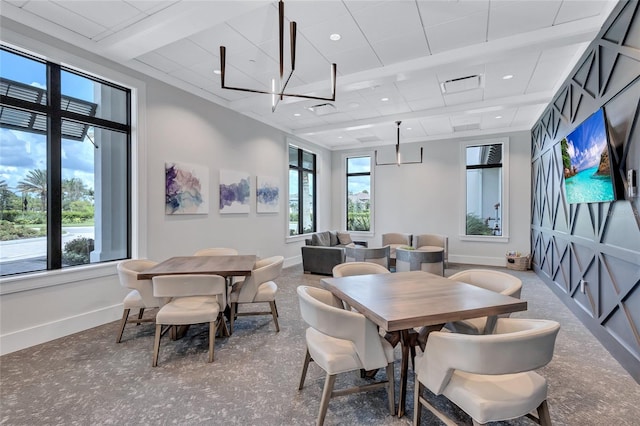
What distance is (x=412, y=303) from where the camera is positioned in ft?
6.60

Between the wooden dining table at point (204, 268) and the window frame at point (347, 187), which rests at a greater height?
the window frame at point (347, 187)

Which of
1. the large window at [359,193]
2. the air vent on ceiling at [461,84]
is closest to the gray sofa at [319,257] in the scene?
the large window at [359,193]

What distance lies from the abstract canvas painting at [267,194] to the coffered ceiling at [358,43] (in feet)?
5.18

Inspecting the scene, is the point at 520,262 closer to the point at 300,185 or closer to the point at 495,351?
the point at 300,185

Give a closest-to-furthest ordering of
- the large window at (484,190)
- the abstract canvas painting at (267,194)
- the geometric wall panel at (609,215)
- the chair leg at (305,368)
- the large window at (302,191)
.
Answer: the chair leg at (305,368), the geometric wall panel at (609,215), the abstract canvas painting at (267,194), the large window at (484,190), the large window at (302,191)

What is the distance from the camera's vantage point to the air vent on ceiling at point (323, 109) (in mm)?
5541

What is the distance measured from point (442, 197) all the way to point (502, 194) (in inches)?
53.7

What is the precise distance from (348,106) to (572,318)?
15.4 feet

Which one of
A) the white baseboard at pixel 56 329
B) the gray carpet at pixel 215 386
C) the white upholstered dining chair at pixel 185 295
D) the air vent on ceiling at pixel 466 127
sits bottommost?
the gray carpet at pixel 215 386

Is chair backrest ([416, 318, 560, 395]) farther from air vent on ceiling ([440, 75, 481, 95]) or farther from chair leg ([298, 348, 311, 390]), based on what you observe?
air vent on ceiling ([440, 75, 481, 95])

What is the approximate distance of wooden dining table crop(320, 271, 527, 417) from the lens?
178 centimetres

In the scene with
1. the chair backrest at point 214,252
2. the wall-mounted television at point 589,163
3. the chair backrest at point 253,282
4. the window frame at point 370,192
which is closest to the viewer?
the wall-mounted television at point 589,163

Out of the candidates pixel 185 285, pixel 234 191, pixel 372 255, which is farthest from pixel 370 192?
pixel 185 285

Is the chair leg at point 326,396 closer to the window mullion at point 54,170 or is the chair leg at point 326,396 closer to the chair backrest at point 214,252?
the chair backrest at point 214,252
